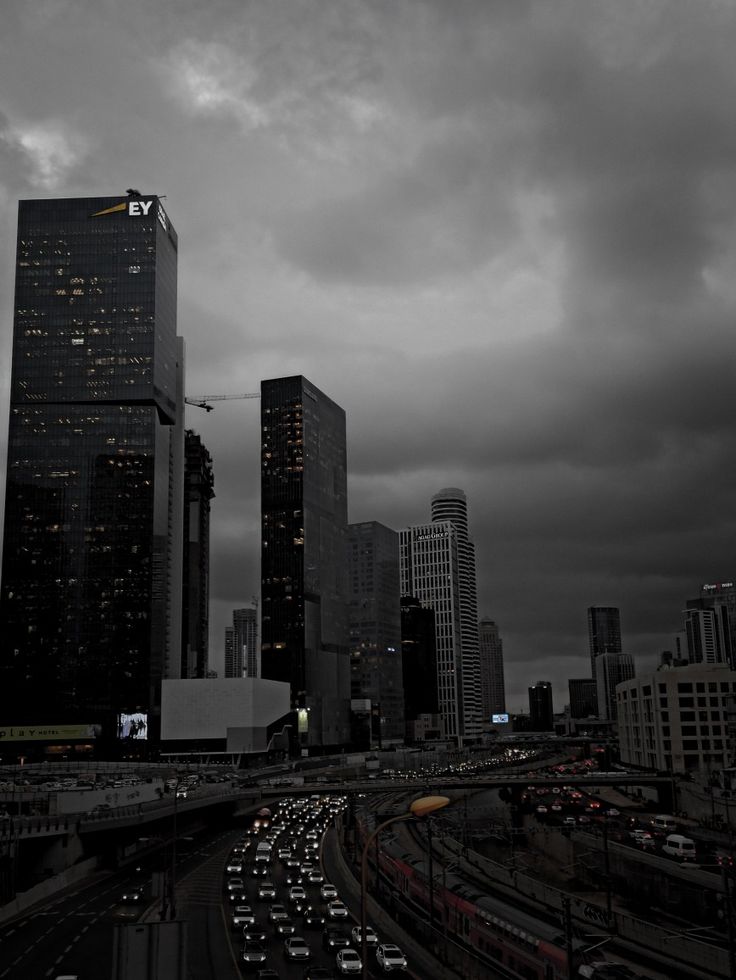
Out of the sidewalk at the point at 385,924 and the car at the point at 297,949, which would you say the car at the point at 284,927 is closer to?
the car at the point at 297,949

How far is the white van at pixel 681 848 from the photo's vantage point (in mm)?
106375

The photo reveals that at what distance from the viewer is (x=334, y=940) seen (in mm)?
64188

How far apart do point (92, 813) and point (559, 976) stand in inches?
2667

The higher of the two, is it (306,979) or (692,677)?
(692,677)

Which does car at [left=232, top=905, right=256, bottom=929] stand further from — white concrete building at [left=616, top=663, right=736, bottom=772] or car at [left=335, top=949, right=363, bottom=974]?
white concrete building at [left=616, top=663, right=736, bottom=772]

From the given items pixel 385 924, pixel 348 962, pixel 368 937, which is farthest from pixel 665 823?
pixel 348 962

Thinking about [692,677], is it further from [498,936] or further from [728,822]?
[498,936]

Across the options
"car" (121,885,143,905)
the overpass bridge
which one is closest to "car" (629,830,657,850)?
the overpass bridge

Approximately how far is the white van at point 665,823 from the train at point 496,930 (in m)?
66.8

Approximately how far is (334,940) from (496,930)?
1179cm

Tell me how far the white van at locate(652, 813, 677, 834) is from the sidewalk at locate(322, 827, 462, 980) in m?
51.9

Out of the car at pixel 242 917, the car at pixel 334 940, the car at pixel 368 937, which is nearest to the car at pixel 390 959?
the car at pixel 368 937

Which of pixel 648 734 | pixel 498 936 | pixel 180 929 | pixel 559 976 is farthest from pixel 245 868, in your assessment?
pixel 648 734

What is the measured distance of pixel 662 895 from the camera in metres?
95.2
